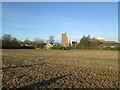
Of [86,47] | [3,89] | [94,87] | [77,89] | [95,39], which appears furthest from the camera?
[95,39]

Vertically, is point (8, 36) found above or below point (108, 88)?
above

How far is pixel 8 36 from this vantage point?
79.9 metres

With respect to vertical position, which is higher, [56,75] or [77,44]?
[77,44]

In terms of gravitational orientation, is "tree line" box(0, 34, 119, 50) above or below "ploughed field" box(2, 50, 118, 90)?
above

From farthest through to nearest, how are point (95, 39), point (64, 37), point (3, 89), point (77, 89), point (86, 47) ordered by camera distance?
point (64, 37) < point (95, 39) < point (86, 47) < point (77, 89) < point (3, 89)

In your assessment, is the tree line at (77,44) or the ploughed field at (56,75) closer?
the ploughed field at (56,75)

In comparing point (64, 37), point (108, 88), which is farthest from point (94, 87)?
point (64, 37)

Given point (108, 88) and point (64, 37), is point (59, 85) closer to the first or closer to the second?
point (108, 88)

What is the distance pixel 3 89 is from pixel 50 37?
115672mm

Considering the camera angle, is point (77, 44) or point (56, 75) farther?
point (77, 44)

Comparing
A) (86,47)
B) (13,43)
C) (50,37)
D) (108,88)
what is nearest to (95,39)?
(86,47)

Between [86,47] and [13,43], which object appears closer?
[13,43]

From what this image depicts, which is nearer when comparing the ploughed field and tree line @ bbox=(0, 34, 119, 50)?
the ploughed field

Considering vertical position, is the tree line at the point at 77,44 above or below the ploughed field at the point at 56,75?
above
